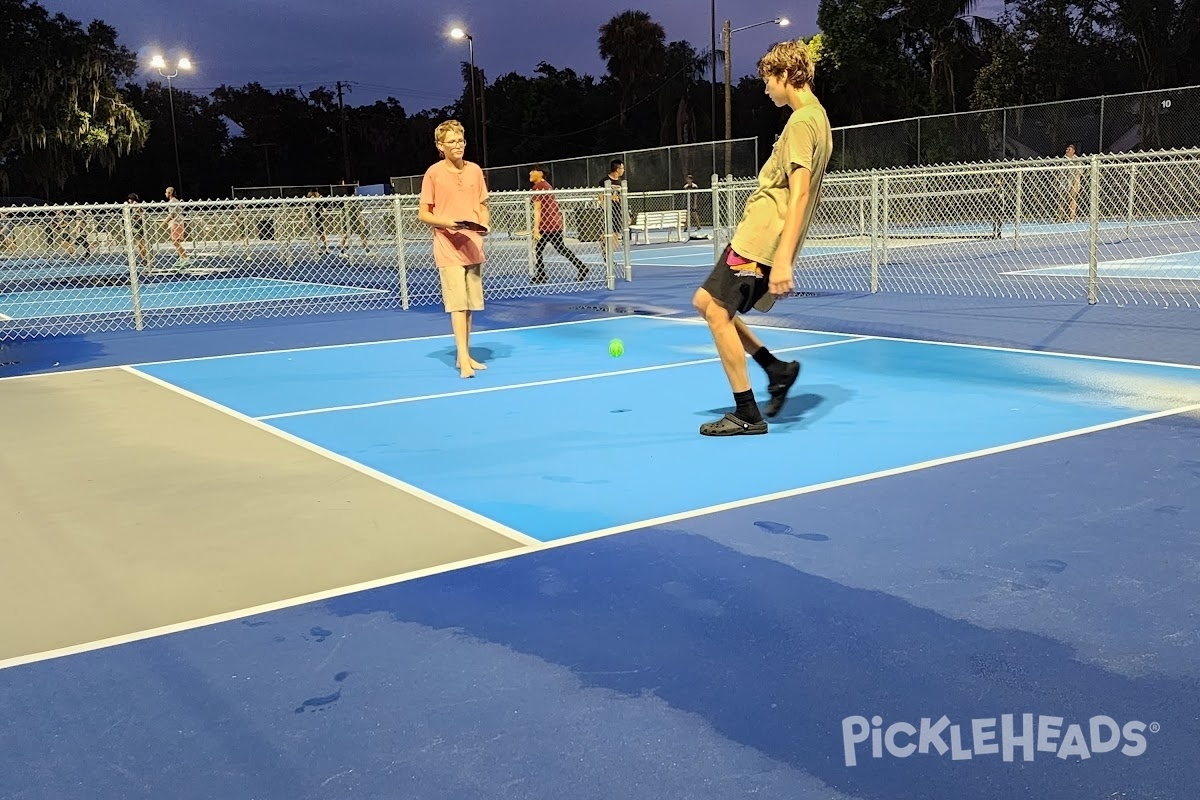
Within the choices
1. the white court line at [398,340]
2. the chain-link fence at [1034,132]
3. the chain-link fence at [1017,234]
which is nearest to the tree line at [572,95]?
the chain-link fence at [1034,132]

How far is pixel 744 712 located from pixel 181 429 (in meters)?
5.31

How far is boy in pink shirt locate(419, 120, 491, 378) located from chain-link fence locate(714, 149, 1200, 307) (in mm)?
6120

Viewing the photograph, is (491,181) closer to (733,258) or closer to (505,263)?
(505,263)

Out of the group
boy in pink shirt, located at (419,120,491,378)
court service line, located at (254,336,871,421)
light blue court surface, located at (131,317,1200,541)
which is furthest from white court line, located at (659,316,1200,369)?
boy in pink shirt, located at (419,120,491,378)

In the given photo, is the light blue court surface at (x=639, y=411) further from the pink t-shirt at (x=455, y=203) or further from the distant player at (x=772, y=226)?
the pink t-shirt at (x=455, y=203)

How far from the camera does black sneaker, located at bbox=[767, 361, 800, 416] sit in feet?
22.7

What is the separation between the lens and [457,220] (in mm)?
8727

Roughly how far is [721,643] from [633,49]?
58733mm

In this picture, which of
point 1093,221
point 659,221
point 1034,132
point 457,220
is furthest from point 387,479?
point 1034,132

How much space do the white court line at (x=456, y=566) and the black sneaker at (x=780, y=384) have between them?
1320 mm

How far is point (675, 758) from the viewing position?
288 centimetres

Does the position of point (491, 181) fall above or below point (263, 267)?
above

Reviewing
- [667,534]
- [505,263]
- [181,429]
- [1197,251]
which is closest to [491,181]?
[505,263]

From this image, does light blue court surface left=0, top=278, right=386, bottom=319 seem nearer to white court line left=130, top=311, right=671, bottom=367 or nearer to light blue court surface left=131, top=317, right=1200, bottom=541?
white court line left=130, top=311, right=671, bottom=367
